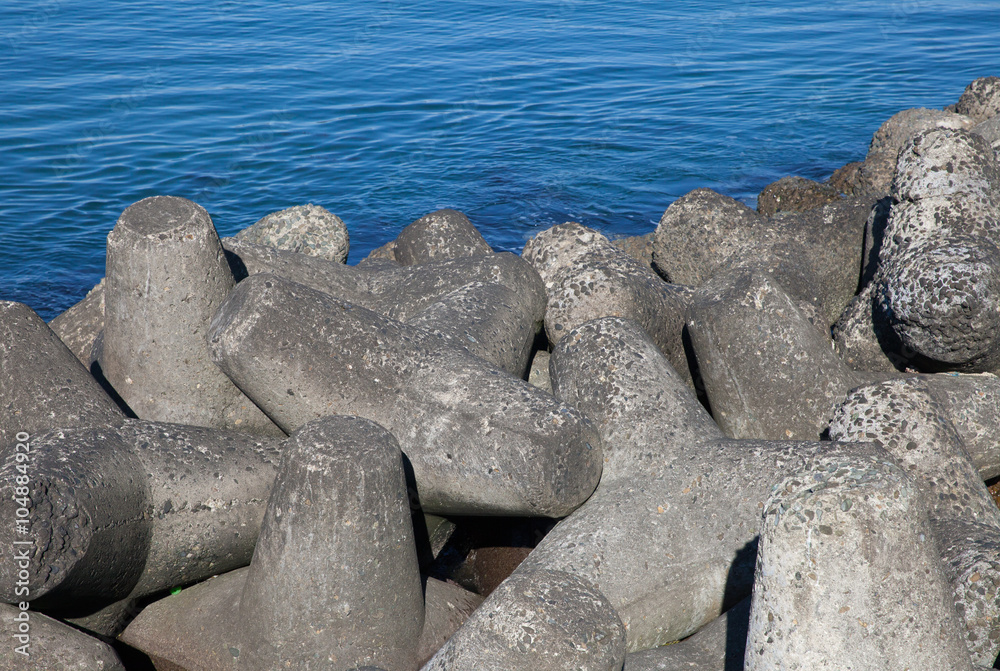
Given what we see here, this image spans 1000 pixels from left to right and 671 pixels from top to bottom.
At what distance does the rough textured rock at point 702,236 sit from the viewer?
6133mm

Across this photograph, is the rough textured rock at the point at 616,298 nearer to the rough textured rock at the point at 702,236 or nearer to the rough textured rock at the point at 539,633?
the rough textured rock at the point at 702,236

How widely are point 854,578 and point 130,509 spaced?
105 inches

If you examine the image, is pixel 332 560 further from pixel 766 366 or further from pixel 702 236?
pixel 702 236

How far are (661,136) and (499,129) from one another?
2.99 metres

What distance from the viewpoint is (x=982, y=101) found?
10648 mm

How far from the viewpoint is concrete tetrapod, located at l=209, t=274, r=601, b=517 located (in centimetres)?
369

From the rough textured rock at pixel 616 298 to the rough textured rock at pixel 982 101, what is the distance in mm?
7520

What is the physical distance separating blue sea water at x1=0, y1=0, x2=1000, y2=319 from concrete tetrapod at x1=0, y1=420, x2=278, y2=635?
7073 mm

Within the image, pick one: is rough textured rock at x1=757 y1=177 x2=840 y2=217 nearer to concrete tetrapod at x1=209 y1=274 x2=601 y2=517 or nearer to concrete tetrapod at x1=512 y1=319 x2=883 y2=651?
concrete tetrapod at x1=512 y1=319 x2=883 y2=651

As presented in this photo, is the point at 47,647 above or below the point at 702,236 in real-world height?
below

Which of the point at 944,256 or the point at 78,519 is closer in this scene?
the point at 78,519

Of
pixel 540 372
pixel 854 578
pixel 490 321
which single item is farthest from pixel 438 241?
pixel 854 578

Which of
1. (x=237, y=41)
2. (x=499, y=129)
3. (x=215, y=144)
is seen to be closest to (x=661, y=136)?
(x=499, y=129)

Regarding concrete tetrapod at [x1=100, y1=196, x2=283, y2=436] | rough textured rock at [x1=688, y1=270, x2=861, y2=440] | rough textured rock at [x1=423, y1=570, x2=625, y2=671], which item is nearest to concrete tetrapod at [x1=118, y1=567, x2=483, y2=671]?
rough textured rock at [x1=423, y1=570, x2=625, y2=671]
